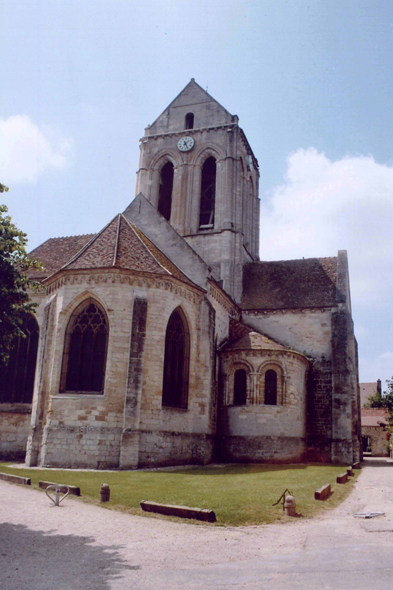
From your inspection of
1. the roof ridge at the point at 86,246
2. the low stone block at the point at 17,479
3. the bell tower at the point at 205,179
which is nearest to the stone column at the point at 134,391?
the roof ridge at the point at 86,246

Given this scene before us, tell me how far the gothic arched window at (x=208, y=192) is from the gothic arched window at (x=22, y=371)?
1533cm

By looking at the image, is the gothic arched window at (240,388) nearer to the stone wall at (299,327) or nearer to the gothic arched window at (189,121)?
the stone wall at (299,327)

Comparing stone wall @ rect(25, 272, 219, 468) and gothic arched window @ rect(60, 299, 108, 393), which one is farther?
gothic arched window @ rect(60, 299, 108, 393)

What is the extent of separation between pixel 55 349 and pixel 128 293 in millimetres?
3976

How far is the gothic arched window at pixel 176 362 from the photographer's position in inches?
907

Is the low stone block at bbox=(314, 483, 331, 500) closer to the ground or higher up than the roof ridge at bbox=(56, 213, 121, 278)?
closer to the ground

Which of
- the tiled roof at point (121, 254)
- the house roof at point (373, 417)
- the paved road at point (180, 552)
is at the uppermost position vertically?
the tiled roof at point (121, 254)

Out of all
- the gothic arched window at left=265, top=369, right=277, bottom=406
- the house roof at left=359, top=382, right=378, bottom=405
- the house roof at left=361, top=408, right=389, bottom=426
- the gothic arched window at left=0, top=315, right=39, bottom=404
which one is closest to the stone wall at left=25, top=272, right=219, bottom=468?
the gothic arched window at left=0, top=315, right=39, bottom=404

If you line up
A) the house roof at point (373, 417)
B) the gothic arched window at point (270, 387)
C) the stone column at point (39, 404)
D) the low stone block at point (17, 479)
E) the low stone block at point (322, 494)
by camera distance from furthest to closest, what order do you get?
1. the house roof at point (373, 417)
2. the gothic arched window at point (270, 387)
3. the stone column at point (39, 404)
4. the low stone block at point (17, 479)
5. the low stone block at point (322, 494)

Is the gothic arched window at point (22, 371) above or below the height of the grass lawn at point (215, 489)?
above

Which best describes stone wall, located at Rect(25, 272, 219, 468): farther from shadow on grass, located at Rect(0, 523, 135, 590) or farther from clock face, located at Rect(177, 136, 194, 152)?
clock face, located at Rect(177, 136, 194, 152)

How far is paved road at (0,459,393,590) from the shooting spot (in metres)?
6.68

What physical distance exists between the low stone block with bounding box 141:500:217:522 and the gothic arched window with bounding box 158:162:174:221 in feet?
95.8

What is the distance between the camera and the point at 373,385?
86.8 meters
